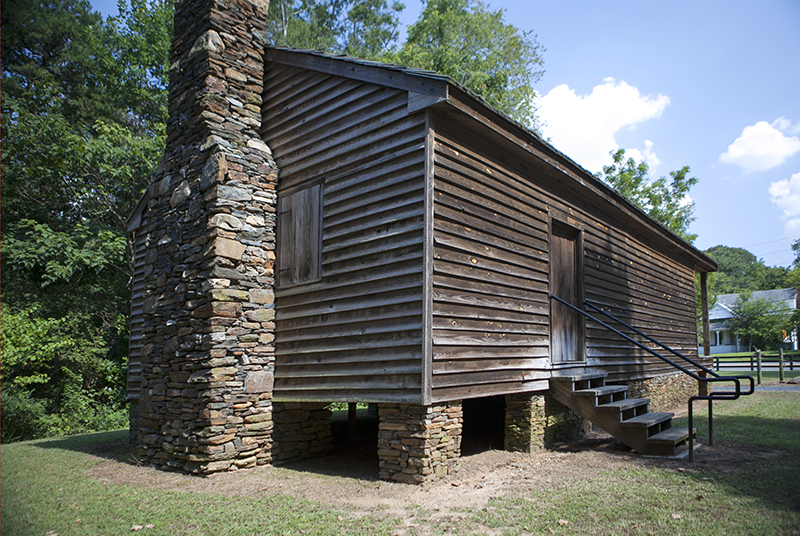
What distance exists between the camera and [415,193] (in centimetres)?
663

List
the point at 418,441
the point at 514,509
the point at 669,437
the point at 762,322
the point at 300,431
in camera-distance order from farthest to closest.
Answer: the point at 762,322 < the point at 300,431 < the point at 669,437 < the point at 418,441 < the point at 514,509

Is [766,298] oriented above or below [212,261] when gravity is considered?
above

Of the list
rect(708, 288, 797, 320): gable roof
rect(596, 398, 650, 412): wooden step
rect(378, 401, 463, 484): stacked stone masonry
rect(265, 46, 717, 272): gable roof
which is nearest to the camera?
rect(378, 401, 463, 484): stacked stone masonry

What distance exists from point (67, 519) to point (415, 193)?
521 centimetres

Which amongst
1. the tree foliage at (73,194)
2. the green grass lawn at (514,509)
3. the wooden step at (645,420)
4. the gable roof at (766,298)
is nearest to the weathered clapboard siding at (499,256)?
the wooden step at (645,420)

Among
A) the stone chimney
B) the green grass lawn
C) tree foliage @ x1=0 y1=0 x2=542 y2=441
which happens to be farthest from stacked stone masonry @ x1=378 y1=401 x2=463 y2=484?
tree foliage @ x1=0 y1=0 x2=542 y2=441

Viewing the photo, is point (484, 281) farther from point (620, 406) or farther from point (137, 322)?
point (137, 322)

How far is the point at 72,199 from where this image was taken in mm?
18797

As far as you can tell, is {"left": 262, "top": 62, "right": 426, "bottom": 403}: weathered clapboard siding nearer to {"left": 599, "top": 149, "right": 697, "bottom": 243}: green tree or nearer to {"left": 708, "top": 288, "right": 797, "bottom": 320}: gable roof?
{"left": 599, "top": 149, "right": 697, "bottom": 243}: green tree

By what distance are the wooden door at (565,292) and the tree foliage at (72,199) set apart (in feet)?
48.5

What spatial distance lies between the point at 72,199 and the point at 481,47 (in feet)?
64.4

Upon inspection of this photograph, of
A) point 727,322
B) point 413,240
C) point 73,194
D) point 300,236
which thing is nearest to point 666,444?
point 413,240

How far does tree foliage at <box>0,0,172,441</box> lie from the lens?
16.1 metres

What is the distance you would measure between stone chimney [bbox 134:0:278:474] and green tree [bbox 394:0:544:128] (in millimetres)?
17487
